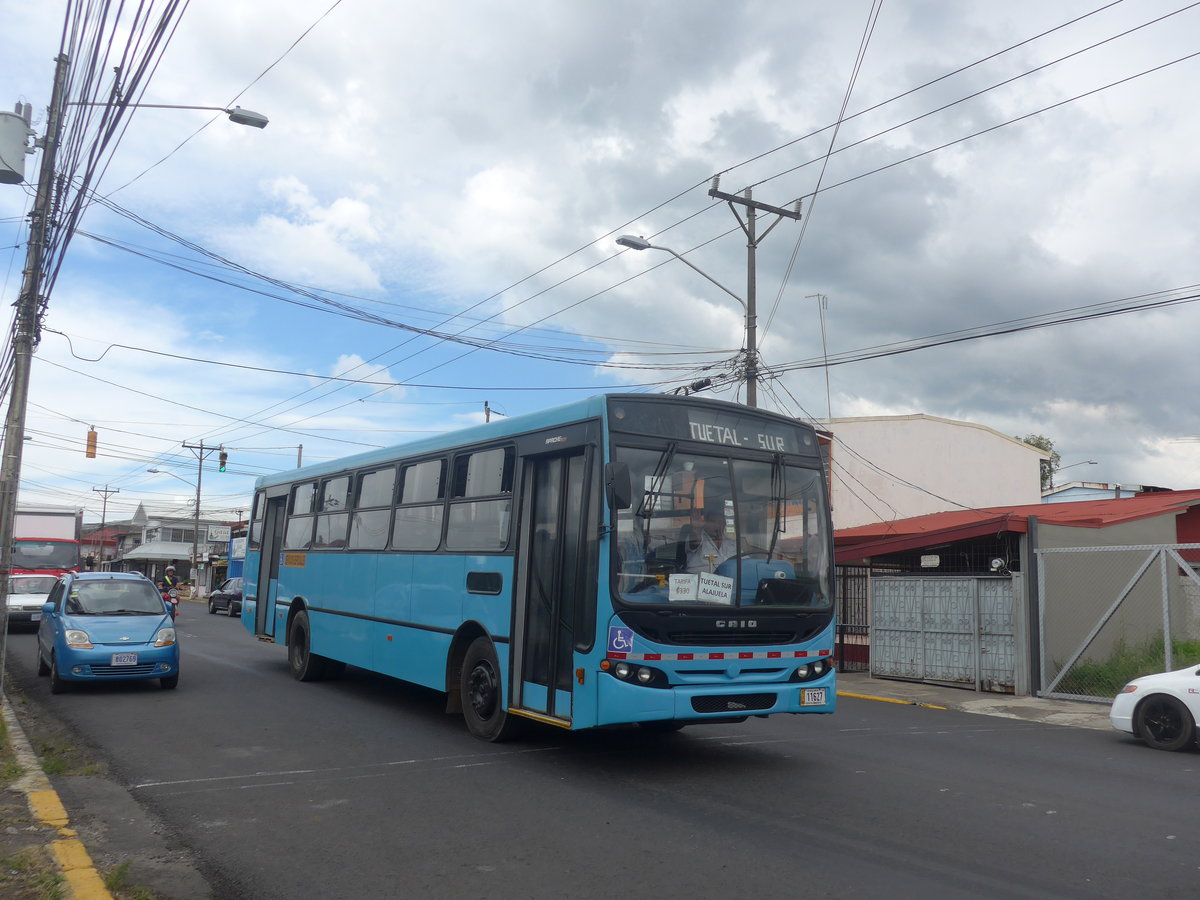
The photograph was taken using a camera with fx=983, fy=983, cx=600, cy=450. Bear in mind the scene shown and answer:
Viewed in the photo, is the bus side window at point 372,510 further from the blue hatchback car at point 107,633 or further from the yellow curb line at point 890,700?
the yellow curb line at point 890,700

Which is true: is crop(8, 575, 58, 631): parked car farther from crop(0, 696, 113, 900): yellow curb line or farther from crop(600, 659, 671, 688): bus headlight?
crop(600, 659, 671, 688): bus headlight

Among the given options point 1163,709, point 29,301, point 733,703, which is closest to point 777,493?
point 733,703

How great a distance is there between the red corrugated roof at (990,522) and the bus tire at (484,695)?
9.90m

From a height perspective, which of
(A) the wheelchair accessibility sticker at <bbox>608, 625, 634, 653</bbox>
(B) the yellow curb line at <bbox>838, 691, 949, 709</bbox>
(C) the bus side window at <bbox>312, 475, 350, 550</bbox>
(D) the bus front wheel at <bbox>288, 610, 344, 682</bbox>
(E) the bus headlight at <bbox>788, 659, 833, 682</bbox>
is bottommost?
(B) the yellow curb line at <bbox>838, 691, 949, 709</bbox>

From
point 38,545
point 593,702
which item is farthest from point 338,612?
point 38,545

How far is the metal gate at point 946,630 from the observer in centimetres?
1585

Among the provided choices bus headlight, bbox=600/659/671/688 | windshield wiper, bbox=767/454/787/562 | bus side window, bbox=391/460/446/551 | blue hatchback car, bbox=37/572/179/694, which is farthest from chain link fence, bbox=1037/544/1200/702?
blue hatchback car, bbox=37/572/179/694

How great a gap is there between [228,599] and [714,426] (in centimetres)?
3612

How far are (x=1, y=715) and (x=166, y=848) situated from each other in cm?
492

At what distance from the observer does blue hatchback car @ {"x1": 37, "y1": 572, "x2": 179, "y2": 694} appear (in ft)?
40.9

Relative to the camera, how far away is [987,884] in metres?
5.42

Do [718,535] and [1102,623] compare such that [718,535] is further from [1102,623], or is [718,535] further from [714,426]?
[1102,623]

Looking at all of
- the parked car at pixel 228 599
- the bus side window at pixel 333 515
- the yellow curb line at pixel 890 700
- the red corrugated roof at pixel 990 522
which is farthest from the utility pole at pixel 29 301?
the parked car at pixel 228 599

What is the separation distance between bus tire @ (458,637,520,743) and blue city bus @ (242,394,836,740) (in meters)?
0.02
